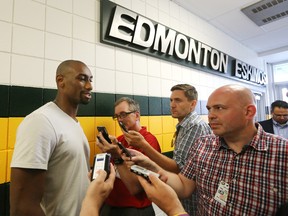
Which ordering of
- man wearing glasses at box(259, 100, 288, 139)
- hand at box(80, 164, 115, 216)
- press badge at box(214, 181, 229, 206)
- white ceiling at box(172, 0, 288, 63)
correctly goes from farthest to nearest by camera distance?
1. man wearing glasses at box(259, 100, 288, 139)
2. white ceiling at box(172, 0, 288, 63)
3. press badge at box(214, 181, 229, 206)
4. hand at box(80, 164, 115, 216)

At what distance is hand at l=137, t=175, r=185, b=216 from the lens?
2.75ft

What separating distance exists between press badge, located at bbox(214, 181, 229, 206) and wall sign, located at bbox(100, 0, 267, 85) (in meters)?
1.59

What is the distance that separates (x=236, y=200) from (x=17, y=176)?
1.17m

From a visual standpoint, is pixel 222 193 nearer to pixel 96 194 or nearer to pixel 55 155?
pixel 96 194

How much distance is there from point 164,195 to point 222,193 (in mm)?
454

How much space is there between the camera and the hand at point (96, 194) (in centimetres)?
81

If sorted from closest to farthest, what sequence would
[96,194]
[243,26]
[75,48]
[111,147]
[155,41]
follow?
[96,194] → [111,147] → [75,48] → [155,41] → [243,26]

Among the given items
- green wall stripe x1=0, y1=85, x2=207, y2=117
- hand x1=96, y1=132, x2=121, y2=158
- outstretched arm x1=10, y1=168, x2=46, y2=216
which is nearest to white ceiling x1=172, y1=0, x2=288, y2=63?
green wall stripe x1=0, y1=85, x2=207, y2=117

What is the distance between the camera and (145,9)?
7.61 ft

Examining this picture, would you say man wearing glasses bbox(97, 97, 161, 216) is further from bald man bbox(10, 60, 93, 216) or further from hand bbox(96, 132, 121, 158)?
bald man bbox(10, 60, 93, 216)

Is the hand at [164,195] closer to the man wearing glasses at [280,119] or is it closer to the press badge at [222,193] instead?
the press badge at [222,193]

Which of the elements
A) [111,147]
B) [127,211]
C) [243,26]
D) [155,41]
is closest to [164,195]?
[111,147]

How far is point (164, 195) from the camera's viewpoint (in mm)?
859

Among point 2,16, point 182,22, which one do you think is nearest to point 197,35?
point 182,22
